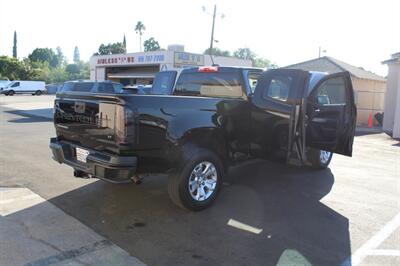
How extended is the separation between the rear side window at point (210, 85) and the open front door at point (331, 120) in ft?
3.77

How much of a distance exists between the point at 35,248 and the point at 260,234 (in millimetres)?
2431

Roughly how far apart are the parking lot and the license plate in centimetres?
70

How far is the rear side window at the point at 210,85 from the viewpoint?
19.7 ft

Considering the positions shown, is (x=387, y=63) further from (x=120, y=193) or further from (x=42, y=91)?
(x=42, y=91)

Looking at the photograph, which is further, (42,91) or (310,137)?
(42,91)

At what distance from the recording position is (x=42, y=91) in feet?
168

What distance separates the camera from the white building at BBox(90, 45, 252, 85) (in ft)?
95.3

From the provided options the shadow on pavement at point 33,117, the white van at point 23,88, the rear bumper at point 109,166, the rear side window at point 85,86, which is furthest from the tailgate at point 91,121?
the white van at point 23,88

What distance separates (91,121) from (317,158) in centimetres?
453

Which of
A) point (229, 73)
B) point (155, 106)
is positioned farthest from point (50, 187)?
point (229, 73)

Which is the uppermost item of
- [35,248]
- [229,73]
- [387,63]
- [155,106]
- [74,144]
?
[387,63]

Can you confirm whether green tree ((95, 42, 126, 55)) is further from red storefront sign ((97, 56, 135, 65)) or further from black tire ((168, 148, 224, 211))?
black tire ((168, 148, 224, 211))

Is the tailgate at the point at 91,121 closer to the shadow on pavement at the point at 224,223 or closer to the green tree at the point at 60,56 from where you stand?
the shadow on pavement at the point at 224,223

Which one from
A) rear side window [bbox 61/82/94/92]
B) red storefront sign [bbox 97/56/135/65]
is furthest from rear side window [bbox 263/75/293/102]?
red storefront sign [bbox 97/56/135/65]
